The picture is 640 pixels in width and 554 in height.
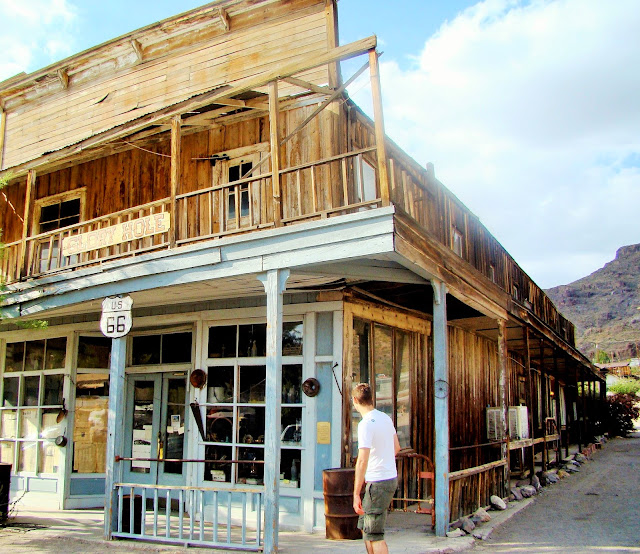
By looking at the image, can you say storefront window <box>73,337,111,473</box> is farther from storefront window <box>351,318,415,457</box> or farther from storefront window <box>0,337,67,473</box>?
storefront window <box>351,318,415,457</box>

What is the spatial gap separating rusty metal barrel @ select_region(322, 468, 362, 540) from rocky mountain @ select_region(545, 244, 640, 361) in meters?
90.8

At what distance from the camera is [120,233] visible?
8.91m

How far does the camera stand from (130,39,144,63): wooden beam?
1212cm

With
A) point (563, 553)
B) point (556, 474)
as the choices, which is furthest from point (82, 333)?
point (556, 474)

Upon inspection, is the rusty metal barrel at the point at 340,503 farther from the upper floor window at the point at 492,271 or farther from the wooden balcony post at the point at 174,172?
the upper floor window at the point at 492,271

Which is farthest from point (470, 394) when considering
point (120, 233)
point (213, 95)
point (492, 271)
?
point (213, 95)

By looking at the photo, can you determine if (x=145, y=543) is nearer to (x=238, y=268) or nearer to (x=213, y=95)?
(x=238, y=268)

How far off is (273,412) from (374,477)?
190cm

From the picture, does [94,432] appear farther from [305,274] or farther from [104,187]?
[305,274]

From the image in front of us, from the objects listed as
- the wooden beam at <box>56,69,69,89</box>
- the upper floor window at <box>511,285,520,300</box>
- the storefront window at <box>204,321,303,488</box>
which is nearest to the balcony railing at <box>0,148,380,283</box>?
the storefront window at <box>204,321,303,488</box>

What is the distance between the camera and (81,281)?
912cm

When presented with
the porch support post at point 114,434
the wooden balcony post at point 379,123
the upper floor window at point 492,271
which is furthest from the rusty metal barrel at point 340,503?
the upper floor window at point 492,271

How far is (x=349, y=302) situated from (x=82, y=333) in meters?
5.32

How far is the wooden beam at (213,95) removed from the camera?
7.13 m
